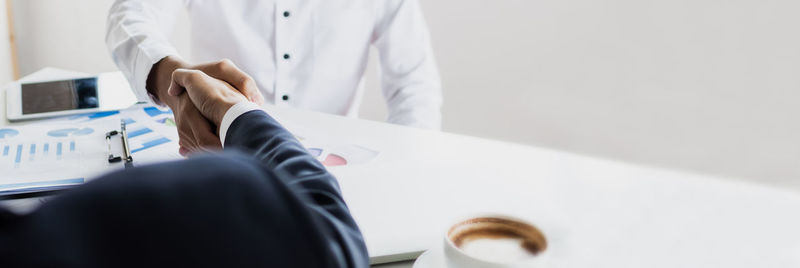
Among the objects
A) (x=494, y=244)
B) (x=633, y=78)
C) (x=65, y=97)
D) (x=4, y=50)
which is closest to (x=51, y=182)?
(x=65, y=97)

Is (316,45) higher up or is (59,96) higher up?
(316,45)

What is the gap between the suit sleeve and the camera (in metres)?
0.31

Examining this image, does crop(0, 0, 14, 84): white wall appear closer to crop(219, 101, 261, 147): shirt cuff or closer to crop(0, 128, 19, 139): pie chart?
→ crop(0, 128, 19, 139): pie chart

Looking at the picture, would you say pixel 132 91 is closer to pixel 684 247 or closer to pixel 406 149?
pixel 406 149

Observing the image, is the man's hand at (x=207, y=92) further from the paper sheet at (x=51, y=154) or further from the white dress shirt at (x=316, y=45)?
the white dress shirt at (x=316, y=45)

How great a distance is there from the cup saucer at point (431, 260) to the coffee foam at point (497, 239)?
0.04 metres

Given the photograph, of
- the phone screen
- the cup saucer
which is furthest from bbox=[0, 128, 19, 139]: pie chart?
the cup saucer

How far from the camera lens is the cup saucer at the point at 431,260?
1.77 ft

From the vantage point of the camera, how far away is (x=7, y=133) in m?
0.91

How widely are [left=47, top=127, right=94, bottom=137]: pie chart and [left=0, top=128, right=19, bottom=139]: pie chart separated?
5cm

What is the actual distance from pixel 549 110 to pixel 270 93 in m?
1.08

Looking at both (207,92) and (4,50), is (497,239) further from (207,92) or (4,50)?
(4,50)

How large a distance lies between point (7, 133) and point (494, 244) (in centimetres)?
75

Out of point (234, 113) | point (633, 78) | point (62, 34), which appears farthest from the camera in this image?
point (62, 34)
